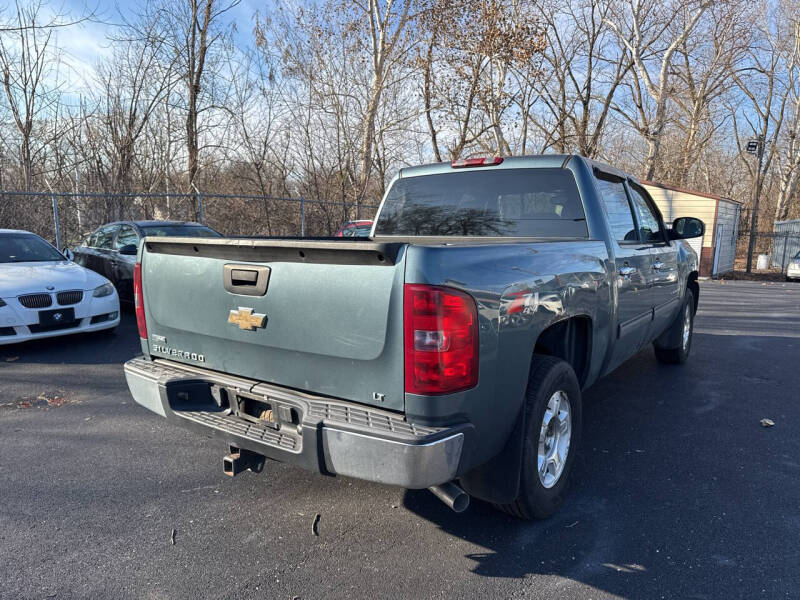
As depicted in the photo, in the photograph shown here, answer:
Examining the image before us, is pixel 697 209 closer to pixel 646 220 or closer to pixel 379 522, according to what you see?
pixel 646 220

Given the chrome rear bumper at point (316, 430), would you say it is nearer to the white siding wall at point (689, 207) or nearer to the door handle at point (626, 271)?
the door handle at point (626, 271)

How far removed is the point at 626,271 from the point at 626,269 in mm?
17

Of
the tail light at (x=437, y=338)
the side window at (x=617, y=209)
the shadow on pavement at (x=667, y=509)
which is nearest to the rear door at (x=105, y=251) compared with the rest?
the shadow on pavement at (x=667, y=509)

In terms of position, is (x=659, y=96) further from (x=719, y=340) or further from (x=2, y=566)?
(x=2, y=566)

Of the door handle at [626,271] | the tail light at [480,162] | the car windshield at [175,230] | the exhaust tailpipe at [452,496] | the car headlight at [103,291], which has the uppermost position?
the tail light at [480,162]

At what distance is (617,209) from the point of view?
4.01 meters

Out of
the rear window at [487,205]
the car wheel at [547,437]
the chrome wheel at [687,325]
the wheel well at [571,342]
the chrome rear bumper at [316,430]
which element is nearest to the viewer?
the chrome rear bumper at [316,430]

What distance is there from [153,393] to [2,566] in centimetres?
97

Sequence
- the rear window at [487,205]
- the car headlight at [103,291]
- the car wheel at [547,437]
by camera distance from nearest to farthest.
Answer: the car wheel at [547,437]
the rear window at [487,205]
the car headlight at [103,291]

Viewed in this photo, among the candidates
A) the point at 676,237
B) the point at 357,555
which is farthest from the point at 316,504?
the point at 676,237

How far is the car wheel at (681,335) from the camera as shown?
586cm

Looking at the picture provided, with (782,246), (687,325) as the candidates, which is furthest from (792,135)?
(687,325)

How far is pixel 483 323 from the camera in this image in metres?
2.23

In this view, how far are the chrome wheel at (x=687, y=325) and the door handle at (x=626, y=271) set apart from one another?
249 centimetres
